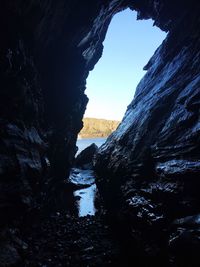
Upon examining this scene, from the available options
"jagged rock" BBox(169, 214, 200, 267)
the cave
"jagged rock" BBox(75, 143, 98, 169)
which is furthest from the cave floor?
"jagged rock" BBox(75, 143, 98, 169)

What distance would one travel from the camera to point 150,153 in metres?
14.0

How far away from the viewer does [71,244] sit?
43.3 feet

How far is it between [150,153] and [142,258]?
5.29m

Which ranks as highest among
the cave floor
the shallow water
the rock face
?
the rock face

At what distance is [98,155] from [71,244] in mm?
10053

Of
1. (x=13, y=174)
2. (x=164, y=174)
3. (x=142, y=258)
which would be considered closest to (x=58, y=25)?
(x=13, y=174)

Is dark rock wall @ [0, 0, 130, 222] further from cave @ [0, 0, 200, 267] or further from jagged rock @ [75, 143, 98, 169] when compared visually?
jagged rock @ [75, 143, 98, 169]

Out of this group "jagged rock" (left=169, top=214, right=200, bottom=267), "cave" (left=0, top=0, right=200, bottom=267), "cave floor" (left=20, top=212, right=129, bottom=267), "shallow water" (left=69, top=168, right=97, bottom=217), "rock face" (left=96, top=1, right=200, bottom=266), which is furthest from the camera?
"shallow water" (left=69, top=168, right=97, bottom=217)

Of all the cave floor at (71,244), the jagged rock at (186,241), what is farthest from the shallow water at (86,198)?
the jagged rock at (186,241)

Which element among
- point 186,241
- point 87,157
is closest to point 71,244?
point 186,241

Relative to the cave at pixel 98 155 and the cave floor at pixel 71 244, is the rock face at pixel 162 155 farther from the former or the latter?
the cave floor at pixel 71 244

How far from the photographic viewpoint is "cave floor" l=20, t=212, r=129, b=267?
447 inches

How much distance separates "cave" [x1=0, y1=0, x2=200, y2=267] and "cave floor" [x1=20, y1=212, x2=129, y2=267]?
5 cm

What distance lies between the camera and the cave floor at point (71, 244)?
1136cm
